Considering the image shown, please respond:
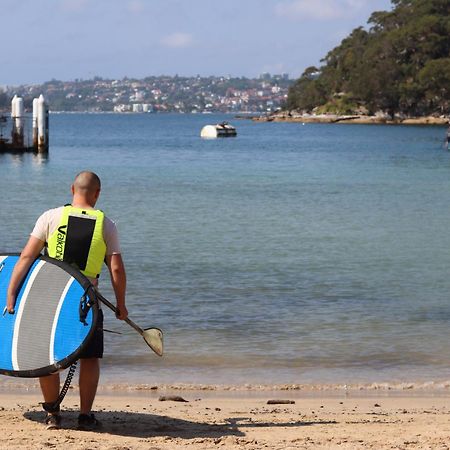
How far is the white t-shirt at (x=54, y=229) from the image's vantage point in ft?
24.7

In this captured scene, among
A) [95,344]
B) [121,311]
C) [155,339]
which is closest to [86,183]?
[121,311]

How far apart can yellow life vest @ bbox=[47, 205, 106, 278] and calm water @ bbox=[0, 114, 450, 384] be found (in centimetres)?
362

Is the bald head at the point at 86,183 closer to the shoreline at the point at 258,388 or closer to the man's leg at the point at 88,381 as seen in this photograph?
the man's leg at the point at 88,381

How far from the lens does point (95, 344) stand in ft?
25.0

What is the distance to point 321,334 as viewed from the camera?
13.9 m

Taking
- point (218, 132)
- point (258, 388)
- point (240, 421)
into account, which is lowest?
point (218, 132)

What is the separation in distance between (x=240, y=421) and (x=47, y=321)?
1792 millimetres

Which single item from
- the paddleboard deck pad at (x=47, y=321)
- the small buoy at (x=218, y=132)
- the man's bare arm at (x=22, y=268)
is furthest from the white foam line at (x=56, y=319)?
the small buoy at (x=218, y=132)

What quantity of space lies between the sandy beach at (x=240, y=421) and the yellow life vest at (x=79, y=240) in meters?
1.13

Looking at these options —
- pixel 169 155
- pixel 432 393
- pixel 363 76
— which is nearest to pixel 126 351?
pixel 432 393

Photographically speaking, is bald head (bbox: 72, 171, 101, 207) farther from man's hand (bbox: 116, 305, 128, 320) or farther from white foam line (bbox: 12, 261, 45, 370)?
man's hand (bbox: 116, 305, 128, 320)

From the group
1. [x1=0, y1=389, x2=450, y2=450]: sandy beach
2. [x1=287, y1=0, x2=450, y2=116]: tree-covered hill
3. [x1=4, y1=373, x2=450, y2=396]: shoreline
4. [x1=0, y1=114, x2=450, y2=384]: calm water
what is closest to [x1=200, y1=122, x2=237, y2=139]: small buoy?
[x1=287, y1=0, x2=450, y2=116]: tree-covered hill

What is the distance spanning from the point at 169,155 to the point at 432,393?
72.5m

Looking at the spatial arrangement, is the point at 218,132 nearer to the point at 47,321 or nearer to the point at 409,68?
the point at 409,68
